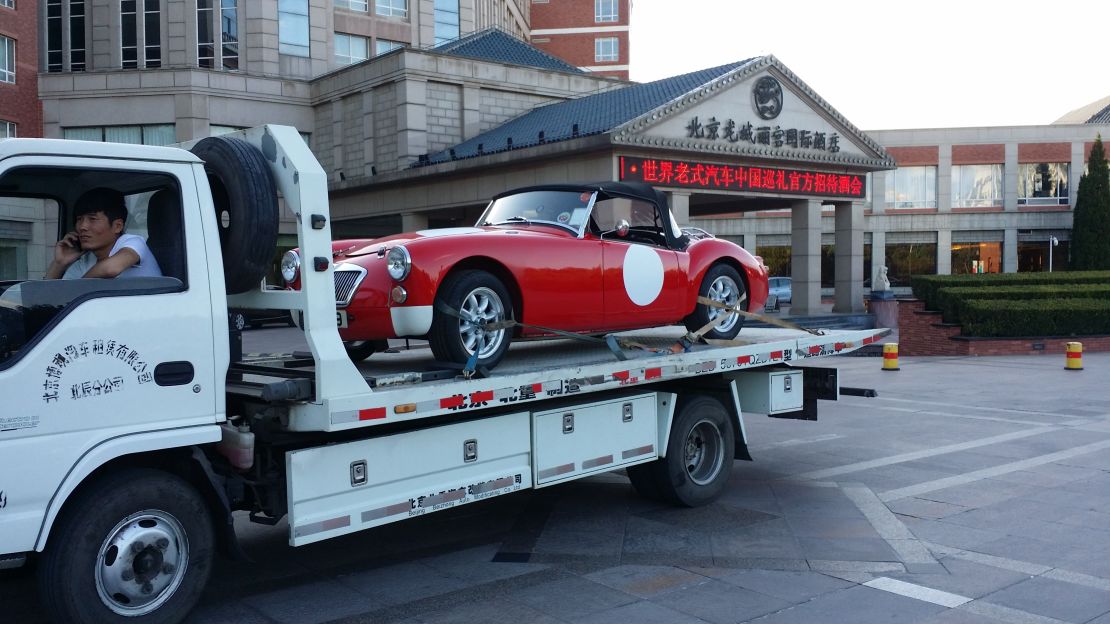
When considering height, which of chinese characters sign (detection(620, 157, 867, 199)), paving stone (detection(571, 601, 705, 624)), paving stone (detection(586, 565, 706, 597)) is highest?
chinese characters sign (detection(620, 157, 867, 199))

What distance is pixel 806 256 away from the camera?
2883cm

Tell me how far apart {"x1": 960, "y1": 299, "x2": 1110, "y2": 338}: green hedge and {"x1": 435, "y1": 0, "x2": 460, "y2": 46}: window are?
98.7ft

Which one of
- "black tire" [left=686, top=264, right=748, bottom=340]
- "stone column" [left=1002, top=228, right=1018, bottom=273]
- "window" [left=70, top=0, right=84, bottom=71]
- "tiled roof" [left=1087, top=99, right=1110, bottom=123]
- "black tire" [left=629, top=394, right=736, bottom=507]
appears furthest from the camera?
"tiled roof" [left=1087, top=99, right=1110, bottom=123]

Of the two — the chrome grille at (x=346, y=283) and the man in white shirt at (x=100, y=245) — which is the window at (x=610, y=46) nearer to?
the chrome grille at (x=346, y=283)

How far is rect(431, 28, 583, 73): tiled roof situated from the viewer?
36.6 m

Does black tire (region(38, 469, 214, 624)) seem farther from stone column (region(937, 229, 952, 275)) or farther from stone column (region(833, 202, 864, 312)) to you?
stone column (region(937, 229, 952, 275))

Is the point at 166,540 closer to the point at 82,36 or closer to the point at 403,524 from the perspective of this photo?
the point at 403,524

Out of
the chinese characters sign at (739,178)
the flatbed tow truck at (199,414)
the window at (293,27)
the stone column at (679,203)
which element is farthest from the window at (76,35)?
the flatbed tow truck at (199,414)

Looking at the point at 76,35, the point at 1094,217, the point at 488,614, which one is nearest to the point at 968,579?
the point at 488,614

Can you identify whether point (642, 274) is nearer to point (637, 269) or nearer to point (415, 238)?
point (637, 269)

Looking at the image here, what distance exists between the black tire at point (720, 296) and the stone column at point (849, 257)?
23.0 meters

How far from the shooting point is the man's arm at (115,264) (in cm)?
469

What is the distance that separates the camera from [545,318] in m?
6.75

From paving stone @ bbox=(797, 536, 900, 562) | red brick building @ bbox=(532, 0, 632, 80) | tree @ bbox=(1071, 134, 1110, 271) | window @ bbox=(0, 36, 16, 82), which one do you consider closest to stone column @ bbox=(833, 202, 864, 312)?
tree @ bbox=(1071, 134, 1110, 271)
